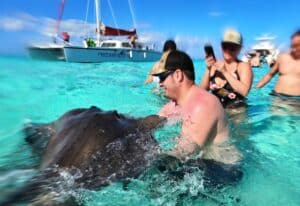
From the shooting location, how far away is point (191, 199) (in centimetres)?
331

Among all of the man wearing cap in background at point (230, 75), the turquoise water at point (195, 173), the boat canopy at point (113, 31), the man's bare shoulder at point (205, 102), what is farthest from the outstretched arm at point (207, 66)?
the boat canopy at point (113, 31)

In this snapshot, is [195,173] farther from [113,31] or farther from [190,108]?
[113,31]

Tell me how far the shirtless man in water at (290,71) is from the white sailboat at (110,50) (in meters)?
20.5

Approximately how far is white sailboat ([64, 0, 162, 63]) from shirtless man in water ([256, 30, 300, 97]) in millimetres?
20519

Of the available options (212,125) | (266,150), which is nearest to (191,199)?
(212,125)

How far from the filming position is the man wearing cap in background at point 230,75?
222 inches

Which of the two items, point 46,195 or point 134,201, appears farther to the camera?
point 134,201

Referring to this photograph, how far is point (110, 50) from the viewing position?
29203mm

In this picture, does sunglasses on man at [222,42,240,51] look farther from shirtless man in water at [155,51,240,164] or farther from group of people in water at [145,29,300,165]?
shirtless man in water at [155,51,240,164]

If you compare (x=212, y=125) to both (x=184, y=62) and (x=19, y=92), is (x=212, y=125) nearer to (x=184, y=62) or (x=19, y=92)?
(x=184, y=62)

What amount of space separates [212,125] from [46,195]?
1.69 m

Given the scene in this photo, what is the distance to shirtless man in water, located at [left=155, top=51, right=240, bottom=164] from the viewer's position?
142 inches

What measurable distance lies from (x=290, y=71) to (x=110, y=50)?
23.0 m

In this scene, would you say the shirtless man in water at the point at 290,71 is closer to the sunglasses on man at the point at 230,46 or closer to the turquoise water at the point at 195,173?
the turquoise water at the point at 195,173
